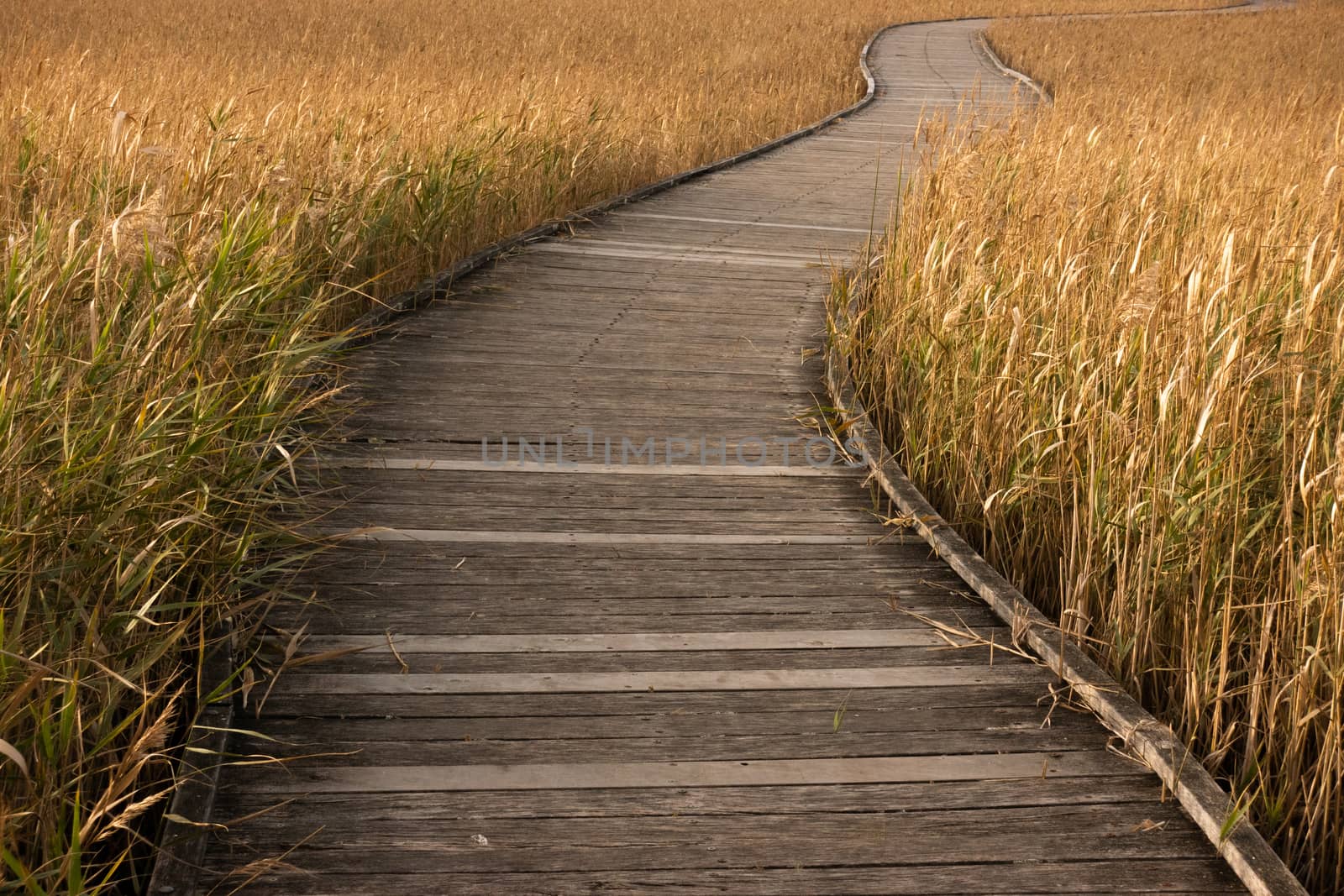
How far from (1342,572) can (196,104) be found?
20.9 feet

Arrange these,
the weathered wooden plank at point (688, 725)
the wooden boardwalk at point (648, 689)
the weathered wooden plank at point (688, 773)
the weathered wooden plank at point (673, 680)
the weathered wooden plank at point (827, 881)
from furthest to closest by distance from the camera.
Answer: the weathered wooden plank at point (673, 680) < the weathered wooden plank at point (688, 725) < the weathered wooden plank at point (688, 773) < the wooden boardwalk at point (648, 689) < the weathered wooden plank at point (827, 881)

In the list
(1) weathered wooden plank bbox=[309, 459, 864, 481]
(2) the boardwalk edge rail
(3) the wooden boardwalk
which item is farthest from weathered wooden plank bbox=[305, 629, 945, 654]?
(1) weathered wooden plank bbox=[309, 459, 864, 481]

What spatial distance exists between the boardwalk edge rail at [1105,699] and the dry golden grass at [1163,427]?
0.10 meters

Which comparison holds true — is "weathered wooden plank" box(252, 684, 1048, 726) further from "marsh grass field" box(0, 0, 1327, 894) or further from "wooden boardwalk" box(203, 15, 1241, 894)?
"marsh grass field" box(0, 0, 1327, 894)

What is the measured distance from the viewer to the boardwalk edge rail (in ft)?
7.13

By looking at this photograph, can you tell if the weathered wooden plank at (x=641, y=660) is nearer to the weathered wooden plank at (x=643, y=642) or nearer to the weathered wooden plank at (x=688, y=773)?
the weathered wooden plank at (x=643, y=642)

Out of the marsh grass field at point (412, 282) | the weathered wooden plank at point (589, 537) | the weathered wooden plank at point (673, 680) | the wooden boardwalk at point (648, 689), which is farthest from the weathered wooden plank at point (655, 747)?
the weathered wooden plank at point (589, 537)

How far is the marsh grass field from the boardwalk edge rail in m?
0.10

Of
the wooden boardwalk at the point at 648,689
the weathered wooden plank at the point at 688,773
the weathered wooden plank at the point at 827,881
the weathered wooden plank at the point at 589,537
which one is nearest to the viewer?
the weathered wooden plank at the point at 827,881

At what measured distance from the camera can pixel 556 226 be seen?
7230 millimetres

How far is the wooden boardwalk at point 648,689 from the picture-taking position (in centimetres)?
217

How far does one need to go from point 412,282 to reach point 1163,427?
396 centimetres

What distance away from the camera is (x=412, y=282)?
6.07 meters

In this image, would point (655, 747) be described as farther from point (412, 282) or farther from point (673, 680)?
point (412, 282)
